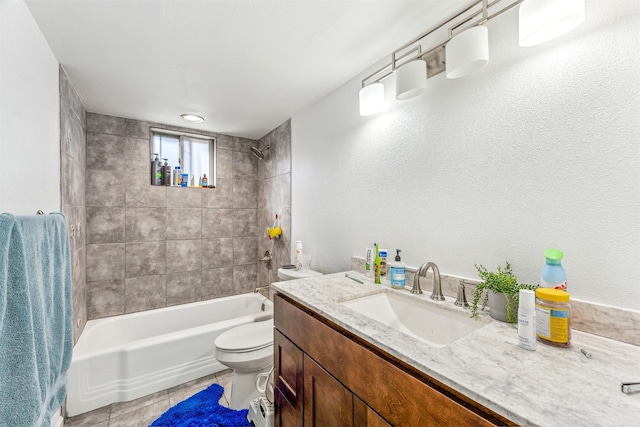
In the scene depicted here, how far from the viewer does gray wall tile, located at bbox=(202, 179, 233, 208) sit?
2943 millimetres

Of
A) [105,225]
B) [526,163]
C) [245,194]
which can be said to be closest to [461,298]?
[526,163]

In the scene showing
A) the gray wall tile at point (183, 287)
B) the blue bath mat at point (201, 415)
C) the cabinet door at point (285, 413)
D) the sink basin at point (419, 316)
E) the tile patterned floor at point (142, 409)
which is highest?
the sink basin at point (419, 316)

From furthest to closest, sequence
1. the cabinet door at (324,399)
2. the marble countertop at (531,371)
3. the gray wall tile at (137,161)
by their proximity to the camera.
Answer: the gray wall tile at (137,161)
the cabinet door at (324,399)
the marble countertop at (531,371)

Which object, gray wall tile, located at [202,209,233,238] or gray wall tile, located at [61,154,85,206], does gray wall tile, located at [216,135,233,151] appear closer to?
gray wall tile, located at [202,209,233,238]

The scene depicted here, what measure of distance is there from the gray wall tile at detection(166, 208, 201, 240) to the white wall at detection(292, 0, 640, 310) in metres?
2.07

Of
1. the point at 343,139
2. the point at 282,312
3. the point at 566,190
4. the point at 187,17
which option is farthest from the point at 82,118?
the point at 566,190

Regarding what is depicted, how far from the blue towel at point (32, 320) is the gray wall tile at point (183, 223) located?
5.56 feet

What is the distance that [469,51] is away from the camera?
0.97 m

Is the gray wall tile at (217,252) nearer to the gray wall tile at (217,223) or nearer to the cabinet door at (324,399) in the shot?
the gray wall tile at (217,223)

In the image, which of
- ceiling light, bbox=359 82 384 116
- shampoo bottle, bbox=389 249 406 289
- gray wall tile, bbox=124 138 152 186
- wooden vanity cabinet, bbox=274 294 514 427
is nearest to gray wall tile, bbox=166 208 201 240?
gray wall tile, bbox=124 138 152 186

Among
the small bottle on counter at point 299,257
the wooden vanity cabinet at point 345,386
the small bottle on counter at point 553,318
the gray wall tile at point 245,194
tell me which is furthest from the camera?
the gray wall tile at point 245,194

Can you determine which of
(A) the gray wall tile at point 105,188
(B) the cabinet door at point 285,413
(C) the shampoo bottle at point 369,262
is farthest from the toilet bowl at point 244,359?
(A) the gray wall tile at point 105,188

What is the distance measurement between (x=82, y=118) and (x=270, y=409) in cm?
273

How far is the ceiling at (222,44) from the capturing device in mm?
1165
